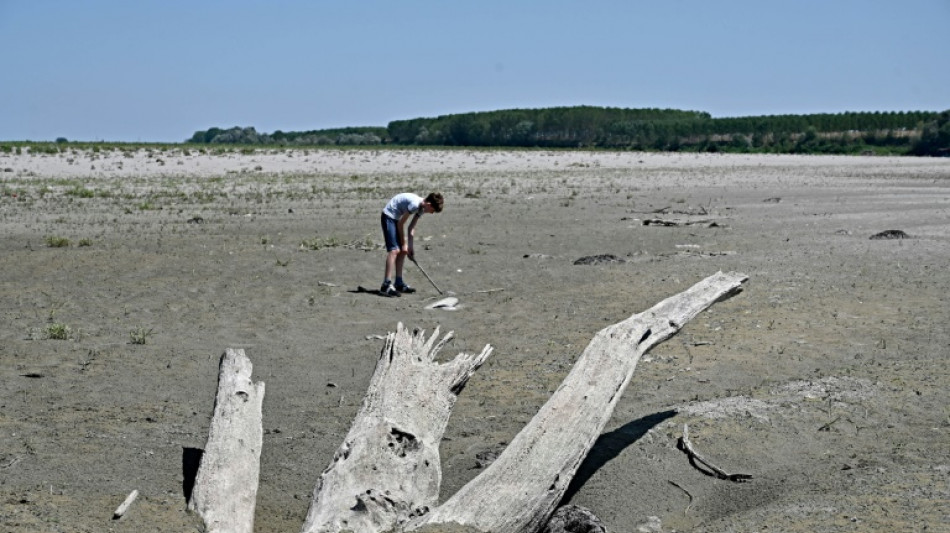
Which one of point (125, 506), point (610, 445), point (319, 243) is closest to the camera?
point (125, 506)

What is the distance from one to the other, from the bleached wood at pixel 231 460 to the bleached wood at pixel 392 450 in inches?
16.9

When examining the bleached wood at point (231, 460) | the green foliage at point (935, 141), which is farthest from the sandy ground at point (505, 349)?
the green foliage at point (935, 141)

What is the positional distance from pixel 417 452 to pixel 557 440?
727 millimetres

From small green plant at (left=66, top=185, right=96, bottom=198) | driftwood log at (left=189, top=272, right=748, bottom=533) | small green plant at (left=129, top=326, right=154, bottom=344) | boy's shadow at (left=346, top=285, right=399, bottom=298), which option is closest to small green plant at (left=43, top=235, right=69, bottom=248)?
boy's shadow at (left=346, top=285, right=399, bottom=298)

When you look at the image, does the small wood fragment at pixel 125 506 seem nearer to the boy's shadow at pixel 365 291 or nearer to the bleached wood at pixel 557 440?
the bleached wood at pixel 557 440

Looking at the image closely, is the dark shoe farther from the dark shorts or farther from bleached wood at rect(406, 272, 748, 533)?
bleached wood at rect(406, 272, 748, 533)

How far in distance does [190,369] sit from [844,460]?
16.3ft

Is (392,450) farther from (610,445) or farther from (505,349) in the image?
(505,349)

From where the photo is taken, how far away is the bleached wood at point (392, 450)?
5.00 metres

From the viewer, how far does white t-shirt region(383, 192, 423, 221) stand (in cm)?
1215

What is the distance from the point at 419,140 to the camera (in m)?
94.9

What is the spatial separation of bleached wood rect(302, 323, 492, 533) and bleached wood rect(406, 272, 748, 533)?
190 millimetres

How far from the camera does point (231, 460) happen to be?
579 cm

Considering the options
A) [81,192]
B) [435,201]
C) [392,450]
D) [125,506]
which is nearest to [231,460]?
[125,506]
